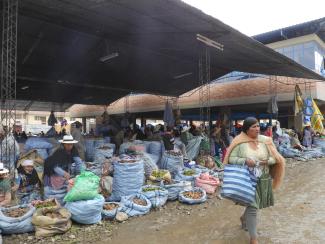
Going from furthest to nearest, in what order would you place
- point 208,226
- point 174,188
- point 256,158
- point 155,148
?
1. point 155,148
2. point 174,188
3. point 208,226
4. point 256,158

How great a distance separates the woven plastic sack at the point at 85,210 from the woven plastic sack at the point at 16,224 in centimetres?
61

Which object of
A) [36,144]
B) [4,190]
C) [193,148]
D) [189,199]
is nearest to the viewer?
[4,190]

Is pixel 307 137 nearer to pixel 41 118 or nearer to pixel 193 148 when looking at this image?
pixel 193 148

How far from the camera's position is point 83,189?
523cm

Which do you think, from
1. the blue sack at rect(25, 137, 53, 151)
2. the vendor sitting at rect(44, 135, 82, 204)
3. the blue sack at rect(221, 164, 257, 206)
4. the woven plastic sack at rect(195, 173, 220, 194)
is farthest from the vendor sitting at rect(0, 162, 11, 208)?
the woven plastic sack at rect(195, 173, 220, 194)

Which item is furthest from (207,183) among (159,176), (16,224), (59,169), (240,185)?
(16,224)

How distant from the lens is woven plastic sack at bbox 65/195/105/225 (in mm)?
5199

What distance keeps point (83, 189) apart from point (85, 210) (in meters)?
0.33

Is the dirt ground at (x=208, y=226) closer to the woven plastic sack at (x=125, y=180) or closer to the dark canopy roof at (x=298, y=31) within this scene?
the woven plastic sack at (x=125, y=180)

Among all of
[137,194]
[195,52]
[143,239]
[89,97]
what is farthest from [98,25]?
[89,97]

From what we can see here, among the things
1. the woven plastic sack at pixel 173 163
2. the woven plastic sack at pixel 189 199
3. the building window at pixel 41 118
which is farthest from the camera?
the building window at pixel 41 118

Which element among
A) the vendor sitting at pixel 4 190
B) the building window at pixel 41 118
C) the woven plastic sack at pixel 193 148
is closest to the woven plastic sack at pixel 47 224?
the vendor sitting at pixel 4 190

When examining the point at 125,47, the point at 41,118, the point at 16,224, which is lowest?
the point at 16,224

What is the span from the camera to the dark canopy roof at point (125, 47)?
748 cm
